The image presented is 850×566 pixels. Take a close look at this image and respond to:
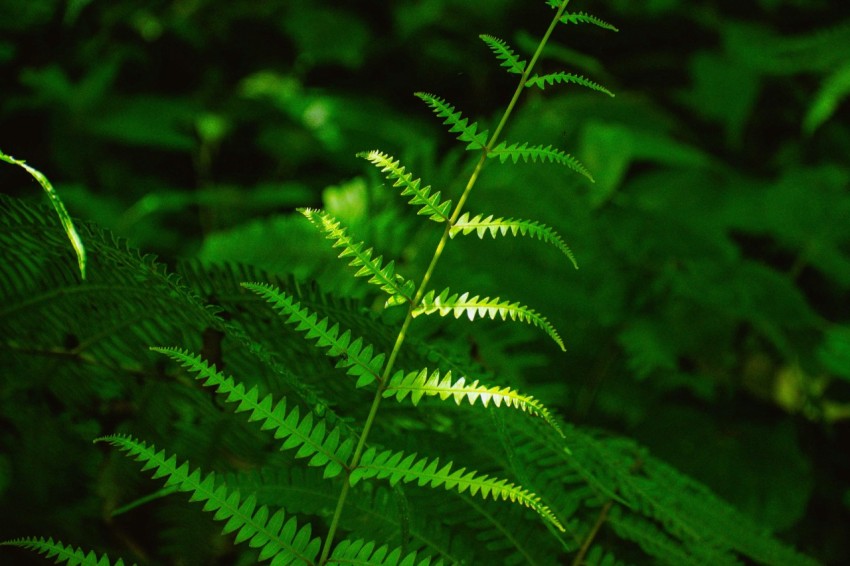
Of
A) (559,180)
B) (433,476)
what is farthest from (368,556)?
(559,180)

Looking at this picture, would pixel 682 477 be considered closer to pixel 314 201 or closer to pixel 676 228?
pixel 676 228

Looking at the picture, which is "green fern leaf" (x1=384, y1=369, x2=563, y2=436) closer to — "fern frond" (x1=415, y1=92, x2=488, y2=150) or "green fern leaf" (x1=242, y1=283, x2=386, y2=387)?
"green fern leaf" (x1=242, y1=283, x2=386, y2=387)

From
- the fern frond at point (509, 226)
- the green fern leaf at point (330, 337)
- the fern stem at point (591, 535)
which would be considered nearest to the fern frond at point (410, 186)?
the fern frond at point (509, 226)

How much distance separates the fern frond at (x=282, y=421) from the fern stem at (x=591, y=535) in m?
0.35

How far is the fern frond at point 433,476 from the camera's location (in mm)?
571

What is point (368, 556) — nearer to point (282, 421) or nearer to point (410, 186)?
point (282, 421)

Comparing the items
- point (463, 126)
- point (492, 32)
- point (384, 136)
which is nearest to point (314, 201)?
point (384, 136)

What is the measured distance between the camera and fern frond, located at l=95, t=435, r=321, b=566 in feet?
1.90

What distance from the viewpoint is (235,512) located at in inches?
23.4

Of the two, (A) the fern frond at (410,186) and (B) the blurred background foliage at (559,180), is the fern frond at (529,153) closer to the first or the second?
(A) the fern frond at (410,186)

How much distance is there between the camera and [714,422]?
1619 millimetres

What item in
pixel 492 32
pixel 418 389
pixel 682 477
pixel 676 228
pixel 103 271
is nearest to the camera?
pixel 418 389

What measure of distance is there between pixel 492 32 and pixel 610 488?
275 centimetres

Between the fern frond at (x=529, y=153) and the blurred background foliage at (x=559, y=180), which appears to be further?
the blurred background foliage at (x=559, y=180)
